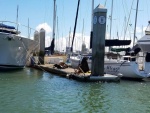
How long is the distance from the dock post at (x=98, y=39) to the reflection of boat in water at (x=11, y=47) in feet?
28.2

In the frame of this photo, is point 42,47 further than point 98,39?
Yes

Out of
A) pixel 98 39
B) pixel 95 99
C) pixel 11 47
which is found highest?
pixel 98 39

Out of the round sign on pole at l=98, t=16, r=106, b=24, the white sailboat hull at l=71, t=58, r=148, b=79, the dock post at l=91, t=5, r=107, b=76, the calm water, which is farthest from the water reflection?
the white sailboat hull at l=71, t=58, r=148, b=79

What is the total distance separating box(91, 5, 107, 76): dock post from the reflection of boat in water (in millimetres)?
8595

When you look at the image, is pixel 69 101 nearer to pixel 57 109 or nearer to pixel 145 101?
pixel 57 109

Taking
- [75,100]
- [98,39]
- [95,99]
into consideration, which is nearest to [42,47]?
[98,39]

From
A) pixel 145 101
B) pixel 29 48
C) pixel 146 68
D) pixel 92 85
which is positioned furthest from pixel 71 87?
→ pixel 29 48

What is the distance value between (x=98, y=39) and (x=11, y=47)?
360 inches

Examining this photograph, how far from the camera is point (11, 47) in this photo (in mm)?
25531

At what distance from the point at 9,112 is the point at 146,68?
1431 cm

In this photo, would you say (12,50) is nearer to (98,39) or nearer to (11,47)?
(11,47)

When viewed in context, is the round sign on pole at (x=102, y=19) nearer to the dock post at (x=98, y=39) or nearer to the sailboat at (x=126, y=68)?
the dock post at (x=98, y=39)

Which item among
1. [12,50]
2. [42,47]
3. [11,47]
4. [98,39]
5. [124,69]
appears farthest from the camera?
[42,47]

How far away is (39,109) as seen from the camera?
11141 millimetres
